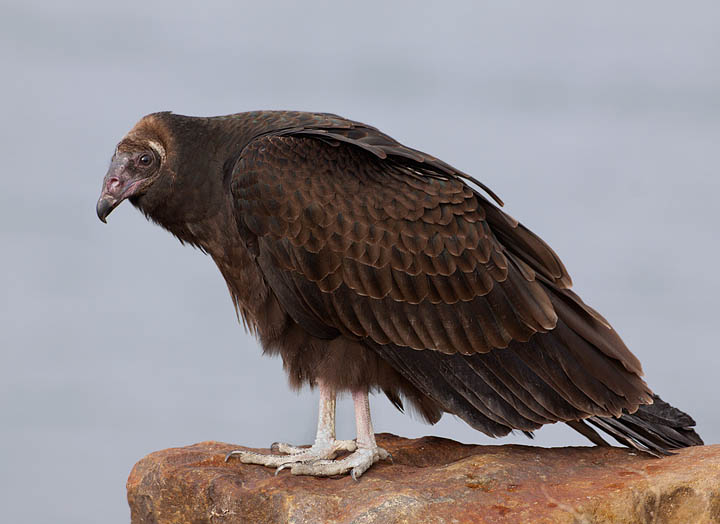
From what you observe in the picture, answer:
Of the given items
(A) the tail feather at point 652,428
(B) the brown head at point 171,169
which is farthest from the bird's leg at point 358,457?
(B) the brown head at point 171,169

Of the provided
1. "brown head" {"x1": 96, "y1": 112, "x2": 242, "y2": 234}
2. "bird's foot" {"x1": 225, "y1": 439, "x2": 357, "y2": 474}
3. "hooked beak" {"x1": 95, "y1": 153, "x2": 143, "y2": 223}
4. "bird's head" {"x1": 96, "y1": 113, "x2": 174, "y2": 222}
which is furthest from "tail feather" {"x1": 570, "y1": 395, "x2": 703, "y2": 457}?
"hooked beak" {"x1": 95, "y1": 153, "x2": 143, "y2": 223}

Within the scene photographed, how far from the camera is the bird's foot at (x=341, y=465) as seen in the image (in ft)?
23.2

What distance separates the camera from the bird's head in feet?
24.0

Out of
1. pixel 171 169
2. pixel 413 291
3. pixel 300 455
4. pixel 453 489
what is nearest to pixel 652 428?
pixel 453 489

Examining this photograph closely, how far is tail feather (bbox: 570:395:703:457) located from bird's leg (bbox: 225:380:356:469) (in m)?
1.59

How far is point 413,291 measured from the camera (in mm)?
6863

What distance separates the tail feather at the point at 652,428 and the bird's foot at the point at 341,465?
4.31ft

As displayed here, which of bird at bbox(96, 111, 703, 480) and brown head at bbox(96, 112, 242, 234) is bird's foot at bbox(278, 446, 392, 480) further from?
brown head at bbox(96, 112, 242, 234)

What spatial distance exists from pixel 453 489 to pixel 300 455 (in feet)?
4.08

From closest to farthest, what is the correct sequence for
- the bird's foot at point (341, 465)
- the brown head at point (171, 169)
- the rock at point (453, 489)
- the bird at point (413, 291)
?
the rock at point (453, 489)
the bird at point (413, 291)
the bird's foot at point (341, 465)
the brown head at point (171, 169)

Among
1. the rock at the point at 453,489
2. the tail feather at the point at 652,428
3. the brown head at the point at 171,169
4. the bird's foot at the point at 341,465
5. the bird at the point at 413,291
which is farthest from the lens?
the brown head at the point at 171,169

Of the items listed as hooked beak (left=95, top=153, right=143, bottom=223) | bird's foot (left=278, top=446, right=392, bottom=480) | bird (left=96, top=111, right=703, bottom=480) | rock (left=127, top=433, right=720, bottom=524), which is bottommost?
rock (left=127, top=433, right=720, bottom=524)

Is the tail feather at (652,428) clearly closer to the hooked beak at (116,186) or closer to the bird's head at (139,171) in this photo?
the bird's head at (139,171)

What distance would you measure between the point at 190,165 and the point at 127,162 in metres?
0.43
